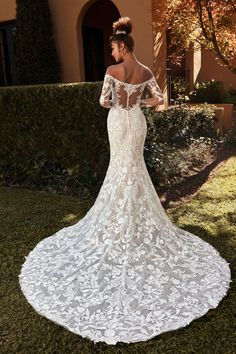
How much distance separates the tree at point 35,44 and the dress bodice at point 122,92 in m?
6.12

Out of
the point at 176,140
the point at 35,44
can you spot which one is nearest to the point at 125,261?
the point at 176,140

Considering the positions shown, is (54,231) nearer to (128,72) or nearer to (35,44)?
(128,72)

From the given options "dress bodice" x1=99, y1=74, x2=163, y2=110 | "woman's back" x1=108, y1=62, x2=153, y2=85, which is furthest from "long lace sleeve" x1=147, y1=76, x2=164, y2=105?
"woman's back" x1=108, y1=62, x2=153, y2=85

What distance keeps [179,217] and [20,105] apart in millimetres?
3797

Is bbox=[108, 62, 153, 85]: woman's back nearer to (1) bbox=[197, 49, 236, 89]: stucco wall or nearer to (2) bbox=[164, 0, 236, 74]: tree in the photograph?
(2) bbox=[164, 0, 236, 74]: tree

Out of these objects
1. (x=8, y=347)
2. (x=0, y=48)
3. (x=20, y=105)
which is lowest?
(x=8, y=347)

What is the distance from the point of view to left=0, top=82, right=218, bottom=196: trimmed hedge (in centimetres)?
621

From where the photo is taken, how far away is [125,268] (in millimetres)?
3400

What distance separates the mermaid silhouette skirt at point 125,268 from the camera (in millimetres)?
2967

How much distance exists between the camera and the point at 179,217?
5.16 meters

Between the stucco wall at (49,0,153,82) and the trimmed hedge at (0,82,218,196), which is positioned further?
the stucco wall at (49,0,153,82)

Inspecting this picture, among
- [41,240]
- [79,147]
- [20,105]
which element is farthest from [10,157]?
[41,240]

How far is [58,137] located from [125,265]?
3787 millimetres

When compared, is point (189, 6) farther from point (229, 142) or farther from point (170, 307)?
point (170, 307)
